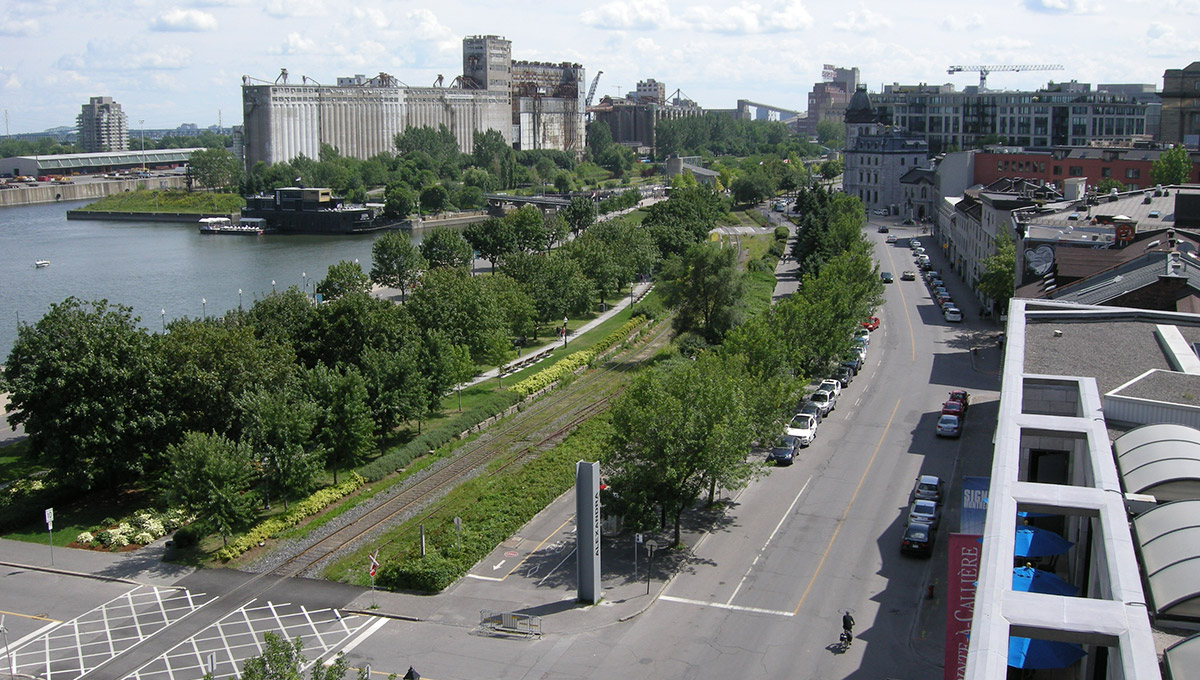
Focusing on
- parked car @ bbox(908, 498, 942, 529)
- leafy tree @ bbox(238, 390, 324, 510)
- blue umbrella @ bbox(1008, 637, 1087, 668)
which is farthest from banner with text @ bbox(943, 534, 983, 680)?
leafy tree @ bbox(238, 390, 324, 510)

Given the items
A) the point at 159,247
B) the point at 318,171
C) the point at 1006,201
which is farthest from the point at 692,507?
the point at 318,171

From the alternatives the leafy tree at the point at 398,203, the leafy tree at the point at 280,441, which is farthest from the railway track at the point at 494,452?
the leafy tree at the point at 398,203

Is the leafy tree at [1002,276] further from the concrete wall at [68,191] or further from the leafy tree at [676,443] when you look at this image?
the concrete wall at [68,191]

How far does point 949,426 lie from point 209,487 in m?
26.8

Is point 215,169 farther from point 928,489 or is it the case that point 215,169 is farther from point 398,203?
point 928,489

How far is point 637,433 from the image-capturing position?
3008cm

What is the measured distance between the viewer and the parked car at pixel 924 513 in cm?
2998

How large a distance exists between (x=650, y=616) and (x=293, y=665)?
10.5 metres

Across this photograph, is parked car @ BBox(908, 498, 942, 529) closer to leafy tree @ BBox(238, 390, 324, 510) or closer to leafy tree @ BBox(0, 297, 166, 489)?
leafy tree @ BBox(238, 390, 324, 510)

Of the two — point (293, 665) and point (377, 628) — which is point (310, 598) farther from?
point (293, 665)

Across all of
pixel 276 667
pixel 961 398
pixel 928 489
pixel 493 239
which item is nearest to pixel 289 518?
pixel 276 667

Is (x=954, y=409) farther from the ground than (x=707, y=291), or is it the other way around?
(x=707, y=291)

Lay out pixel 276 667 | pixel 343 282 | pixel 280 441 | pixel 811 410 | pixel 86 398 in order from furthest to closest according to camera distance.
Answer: pixel 343 282 < pixel 811 410 < pixel 86 398 < pixel 280 441 < pixel 276 667

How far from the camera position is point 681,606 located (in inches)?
1048
